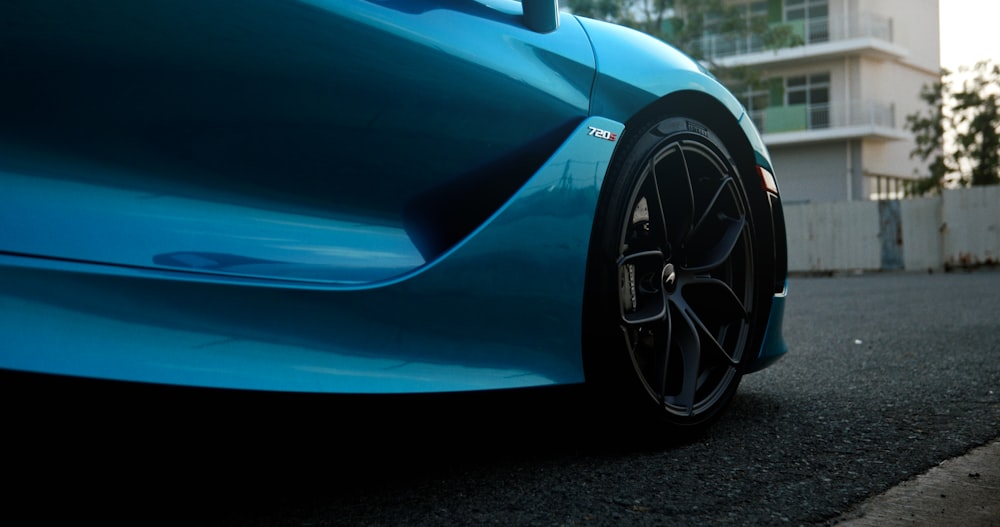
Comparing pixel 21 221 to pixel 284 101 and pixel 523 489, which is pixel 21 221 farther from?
pixel 523 489

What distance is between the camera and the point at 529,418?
8.63 feet

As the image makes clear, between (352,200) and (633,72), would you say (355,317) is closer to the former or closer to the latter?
(352,200)

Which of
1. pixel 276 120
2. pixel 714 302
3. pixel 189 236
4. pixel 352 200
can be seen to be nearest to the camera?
pixel 189 236

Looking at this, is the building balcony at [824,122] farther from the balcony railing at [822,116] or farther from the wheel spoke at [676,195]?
the wheel spoke at [676,195]

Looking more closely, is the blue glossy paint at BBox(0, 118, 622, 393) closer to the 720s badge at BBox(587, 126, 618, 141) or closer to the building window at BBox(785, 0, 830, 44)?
the 720s badge at BBox(587, 126, 618, 141)

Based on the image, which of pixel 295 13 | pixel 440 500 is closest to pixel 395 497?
pixel 440 500

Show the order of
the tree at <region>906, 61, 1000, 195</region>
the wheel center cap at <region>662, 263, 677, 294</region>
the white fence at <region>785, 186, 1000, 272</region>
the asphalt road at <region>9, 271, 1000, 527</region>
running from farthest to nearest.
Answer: the tree at <region>906, 61, 1000, 195</region>, the white fence at <region>785, 186, 1000, 272</region>, the wheel center cap at <region>662, 263, 677, 294</region>, the asphalt road at <region>9, 271, 1000, 527</region>

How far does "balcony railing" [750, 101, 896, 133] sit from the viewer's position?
33.9 metres

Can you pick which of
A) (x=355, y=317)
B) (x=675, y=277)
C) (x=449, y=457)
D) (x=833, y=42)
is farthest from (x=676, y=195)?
(x=833, y=42)

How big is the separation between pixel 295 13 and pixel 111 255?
51cm

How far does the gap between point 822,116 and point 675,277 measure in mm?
34287

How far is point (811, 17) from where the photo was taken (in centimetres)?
3544

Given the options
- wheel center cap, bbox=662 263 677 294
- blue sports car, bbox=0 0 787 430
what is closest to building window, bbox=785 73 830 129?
wheel center cap, bbox=662 263 677 294

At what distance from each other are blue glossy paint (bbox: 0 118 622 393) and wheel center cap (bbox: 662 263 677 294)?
12.9 inches
